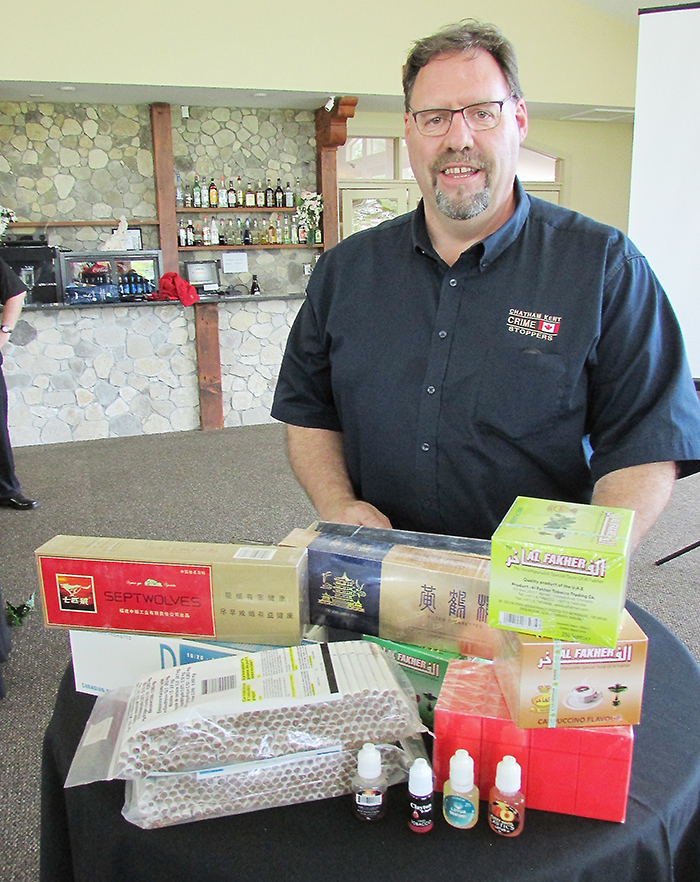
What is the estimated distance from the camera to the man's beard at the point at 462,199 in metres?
1.40

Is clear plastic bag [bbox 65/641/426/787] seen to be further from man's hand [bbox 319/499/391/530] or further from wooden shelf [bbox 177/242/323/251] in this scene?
wooden shelf [bbox 177/242/323/251]

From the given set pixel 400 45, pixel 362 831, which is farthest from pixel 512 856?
pixel 400 45

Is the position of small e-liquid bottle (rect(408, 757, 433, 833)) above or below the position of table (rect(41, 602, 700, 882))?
above

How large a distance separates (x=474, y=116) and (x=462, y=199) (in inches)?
6.0

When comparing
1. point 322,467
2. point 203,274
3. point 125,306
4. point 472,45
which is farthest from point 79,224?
point 472,45

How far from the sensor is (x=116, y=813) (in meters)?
0.81

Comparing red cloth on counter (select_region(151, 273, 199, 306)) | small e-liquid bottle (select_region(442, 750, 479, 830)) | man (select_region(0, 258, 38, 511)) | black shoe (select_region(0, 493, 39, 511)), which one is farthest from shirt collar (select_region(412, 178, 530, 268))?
red cloth on counter (select_region(151, 273, 199, 306))

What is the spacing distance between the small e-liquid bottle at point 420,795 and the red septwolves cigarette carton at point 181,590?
9.6 inches

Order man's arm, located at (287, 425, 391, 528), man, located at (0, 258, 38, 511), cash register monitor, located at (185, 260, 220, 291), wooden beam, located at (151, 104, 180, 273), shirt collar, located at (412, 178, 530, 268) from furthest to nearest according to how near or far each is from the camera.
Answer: cash register monitor, located at (185, 260, 220, 291), wooden beam, located at (151, 104, 180, 273), man, located at (0, 258, 38, 511), man's arm, located at (287, 425, 391, 528), shirt collar, located at (412, 178, 530, 268)

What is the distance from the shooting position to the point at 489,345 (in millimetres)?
1449

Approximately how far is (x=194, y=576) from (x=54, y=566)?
0.64 feet

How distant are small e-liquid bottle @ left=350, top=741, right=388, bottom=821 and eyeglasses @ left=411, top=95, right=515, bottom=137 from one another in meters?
1.12

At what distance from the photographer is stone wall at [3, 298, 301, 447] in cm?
543

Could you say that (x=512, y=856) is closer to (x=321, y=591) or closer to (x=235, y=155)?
(x=321, y=591)
